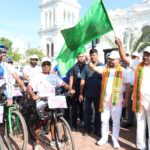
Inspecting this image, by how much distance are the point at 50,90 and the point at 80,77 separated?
1.60m

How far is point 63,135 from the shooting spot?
534 cm

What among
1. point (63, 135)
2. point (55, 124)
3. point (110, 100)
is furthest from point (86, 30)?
point (63, 135)

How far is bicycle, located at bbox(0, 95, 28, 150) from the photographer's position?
523 centimetres

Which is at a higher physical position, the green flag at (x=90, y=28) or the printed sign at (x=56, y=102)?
the green flag at (x=90, y=28)

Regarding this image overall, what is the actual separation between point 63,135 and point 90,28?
2.15 m

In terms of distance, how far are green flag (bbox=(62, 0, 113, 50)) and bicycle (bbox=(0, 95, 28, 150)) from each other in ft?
6.21

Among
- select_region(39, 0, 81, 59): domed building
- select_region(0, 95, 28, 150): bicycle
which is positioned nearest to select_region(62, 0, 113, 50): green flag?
select_region(0, 95, 28, 150): bicycle

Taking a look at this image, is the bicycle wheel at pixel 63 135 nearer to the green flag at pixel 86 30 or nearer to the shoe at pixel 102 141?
the shoe at pixel 102 141

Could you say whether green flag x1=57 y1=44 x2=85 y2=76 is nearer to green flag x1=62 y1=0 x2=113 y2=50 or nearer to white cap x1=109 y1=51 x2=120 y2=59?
green flag x1=62 y1=0 x2=113 y2=50

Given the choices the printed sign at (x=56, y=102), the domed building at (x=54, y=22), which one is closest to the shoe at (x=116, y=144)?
the printed sign at (x=56, y=102)

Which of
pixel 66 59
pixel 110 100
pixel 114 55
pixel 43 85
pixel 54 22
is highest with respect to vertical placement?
pixel 54 22

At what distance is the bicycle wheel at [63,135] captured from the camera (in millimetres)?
5211

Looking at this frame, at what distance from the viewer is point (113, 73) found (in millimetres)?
6035

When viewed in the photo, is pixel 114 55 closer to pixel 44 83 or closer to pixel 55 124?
pixel 44 83
